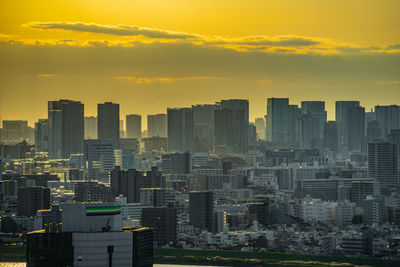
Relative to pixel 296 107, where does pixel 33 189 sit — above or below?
below

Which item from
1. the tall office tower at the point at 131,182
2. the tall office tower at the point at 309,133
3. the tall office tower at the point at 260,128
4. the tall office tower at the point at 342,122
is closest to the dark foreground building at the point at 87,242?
the tall office tower at the point at 131,182

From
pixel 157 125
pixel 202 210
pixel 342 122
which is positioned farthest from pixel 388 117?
pixel 202 210

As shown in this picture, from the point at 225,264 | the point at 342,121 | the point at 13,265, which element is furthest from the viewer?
the point at 342,121

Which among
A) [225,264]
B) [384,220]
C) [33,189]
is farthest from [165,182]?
[225,264]

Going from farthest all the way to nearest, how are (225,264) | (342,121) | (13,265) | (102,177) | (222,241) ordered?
(342,121) → (102,177) → (222,241) → (225,264) → (13,265)

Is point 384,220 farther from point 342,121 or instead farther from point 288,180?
point 342,121

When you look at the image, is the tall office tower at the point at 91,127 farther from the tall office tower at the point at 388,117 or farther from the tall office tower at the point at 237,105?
the tall office tower at the point at 388,117

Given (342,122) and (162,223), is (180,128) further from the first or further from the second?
(162,223)
